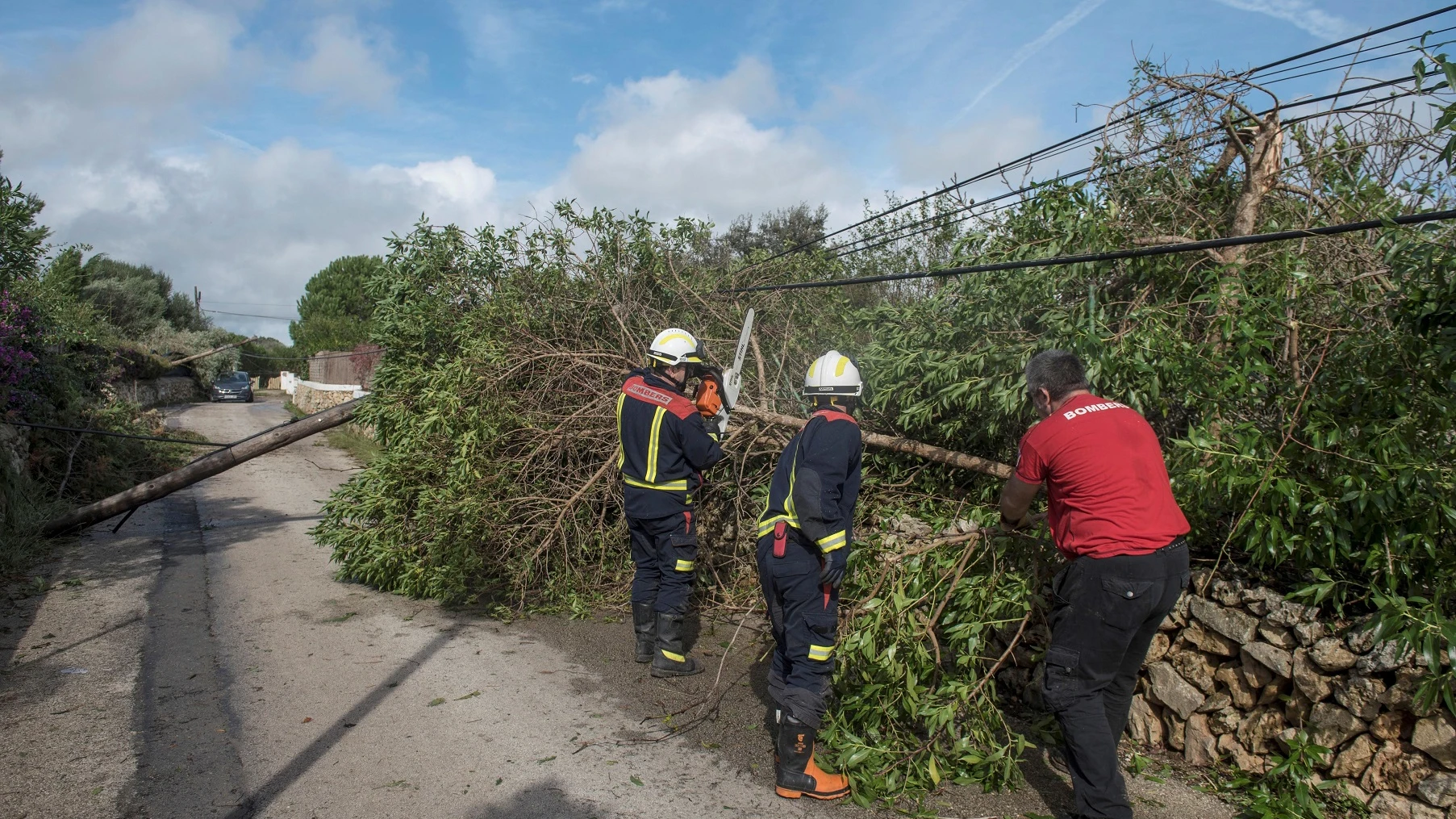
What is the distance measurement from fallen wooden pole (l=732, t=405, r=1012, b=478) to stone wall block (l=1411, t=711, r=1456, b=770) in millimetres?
2096

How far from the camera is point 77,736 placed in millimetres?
4398

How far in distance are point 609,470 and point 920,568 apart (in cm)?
305

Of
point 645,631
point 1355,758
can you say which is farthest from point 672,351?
point 1355,758

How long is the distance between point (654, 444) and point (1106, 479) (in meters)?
2.90

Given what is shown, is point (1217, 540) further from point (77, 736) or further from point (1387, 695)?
point (77, 736)

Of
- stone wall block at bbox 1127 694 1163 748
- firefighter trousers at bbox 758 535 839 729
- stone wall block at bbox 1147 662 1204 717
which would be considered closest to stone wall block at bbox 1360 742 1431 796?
stone wall block at bbox 1147 662 1204 717

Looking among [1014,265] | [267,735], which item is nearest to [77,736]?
[267,735]

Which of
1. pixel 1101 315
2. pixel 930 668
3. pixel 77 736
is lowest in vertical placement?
pixel 77 736

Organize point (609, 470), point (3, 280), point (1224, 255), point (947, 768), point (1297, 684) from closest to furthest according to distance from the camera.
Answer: point (1297, 684), point (947, 768), point (1224, 255), point (609, 470), point (3, 280)

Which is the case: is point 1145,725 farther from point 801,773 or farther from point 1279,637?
point 801,773

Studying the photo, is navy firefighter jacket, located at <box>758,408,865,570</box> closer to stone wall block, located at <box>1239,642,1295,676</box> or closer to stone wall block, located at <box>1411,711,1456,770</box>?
stone wall block, located at <box>1239,642,1295,676</box>

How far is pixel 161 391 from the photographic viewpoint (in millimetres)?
31141

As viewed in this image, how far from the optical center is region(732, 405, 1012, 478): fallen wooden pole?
505 centimetres

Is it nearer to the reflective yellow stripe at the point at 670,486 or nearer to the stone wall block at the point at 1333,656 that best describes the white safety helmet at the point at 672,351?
the reflective yellow stripe at the point at 670,486
